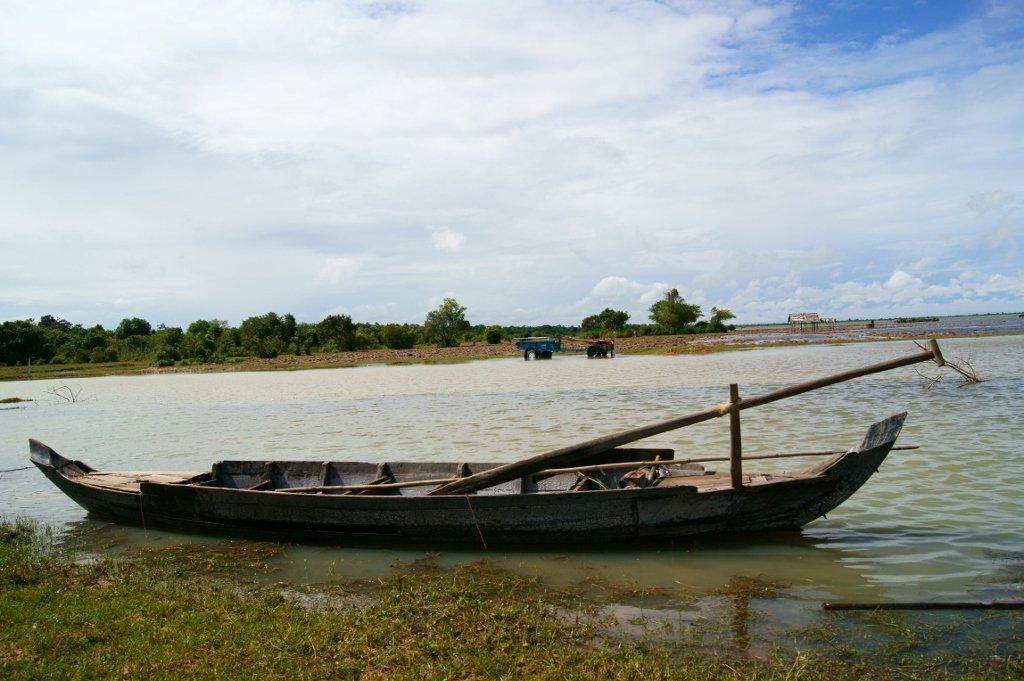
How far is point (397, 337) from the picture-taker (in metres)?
75.5

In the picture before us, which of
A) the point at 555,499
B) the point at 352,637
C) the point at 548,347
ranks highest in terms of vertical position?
the point at 548,347

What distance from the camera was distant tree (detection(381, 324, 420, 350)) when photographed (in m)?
75.5

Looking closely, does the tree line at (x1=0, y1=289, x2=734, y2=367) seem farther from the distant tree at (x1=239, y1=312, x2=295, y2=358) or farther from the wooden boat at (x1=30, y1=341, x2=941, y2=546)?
the wooden boat at (x1=30, y1=341, x2=941, y2=546)

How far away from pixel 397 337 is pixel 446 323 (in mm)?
7824

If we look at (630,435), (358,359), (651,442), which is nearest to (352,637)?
(630,435)

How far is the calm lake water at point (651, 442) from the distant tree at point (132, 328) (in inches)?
2672

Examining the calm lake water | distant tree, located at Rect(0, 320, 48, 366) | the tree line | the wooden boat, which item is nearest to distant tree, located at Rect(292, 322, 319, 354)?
the tree line

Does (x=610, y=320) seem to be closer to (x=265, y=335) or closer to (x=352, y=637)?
(x=265, y=335)

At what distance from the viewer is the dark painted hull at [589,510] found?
7.91m

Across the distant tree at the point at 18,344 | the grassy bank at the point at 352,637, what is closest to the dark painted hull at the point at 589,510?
the grassy bank at the point at 352,637

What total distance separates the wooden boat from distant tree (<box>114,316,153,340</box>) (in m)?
103

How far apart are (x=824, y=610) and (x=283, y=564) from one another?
601 cm

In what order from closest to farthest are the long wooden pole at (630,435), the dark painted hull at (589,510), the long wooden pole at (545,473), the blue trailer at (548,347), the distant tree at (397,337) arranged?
the long wooden pole at (630,435), the dark painted hull at (589,510), the long wooden pole at (545,473), the blue trailer at (548,347), the distant tree at (397,337)

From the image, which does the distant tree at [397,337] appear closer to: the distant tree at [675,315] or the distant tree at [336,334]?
the distant tree at [336,334]
